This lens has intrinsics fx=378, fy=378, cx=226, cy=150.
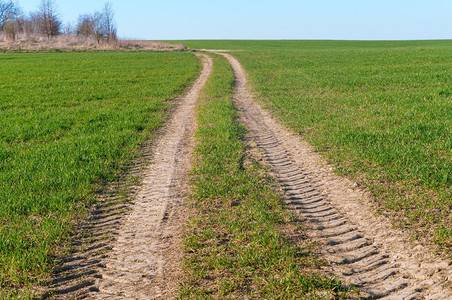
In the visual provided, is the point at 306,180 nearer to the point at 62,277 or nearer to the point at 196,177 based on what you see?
the point at 196,177

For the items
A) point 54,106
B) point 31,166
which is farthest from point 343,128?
point 54,106

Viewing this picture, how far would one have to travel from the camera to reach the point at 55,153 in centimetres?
868

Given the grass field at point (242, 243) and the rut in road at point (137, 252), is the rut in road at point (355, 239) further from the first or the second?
the rut in road at point (137, 252)

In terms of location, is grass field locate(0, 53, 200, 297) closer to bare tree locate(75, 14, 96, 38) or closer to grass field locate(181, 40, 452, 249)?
grass field locate(181, 40, 452, 249)

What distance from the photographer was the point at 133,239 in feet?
16.9

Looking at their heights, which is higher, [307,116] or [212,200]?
[307,116]

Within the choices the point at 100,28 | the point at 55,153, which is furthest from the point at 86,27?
the point at 55,153

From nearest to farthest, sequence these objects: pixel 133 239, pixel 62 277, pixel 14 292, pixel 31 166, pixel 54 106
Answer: pixel 14 292, pixel 62 277, pixel 133 239, pixel 31 166, pixel 54 106

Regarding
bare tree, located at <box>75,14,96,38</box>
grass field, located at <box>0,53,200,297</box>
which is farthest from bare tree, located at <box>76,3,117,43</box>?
grass field, located at <box>0,53,200,297</box>

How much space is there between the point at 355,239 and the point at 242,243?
149cm

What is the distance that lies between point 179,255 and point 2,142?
7705mm

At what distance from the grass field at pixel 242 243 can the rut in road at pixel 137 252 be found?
237 mm

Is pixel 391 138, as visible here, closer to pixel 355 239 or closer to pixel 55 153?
pixel 355 239

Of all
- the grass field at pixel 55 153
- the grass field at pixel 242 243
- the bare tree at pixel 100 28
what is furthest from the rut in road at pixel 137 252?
the bare tree at pixel 100 28
